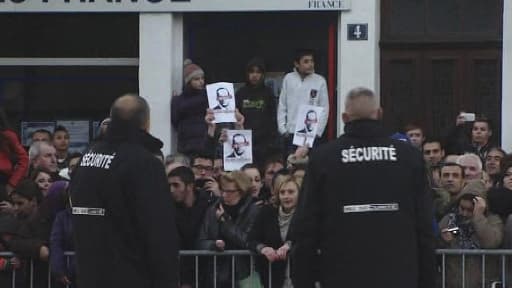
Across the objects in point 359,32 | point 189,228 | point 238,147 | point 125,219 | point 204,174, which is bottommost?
point 189,228

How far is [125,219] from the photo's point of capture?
8.51 meters

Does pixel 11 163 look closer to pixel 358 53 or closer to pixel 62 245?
pixel 62 245

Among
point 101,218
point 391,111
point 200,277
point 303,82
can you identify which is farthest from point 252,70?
point 101,218

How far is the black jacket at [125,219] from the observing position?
8.41m

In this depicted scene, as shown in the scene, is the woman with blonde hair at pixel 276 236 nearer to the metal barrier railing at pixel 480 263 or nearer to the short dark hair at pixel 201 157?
the metal barrier railing at pixel 480 263

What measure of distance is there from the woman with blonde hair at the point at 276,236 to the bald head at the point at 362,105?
2513 mm

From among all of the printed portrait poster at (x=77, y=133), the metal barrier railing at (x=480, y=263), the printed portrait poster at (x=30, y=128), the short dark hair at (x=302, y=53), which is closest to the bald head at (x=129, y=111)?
the metal barrier railing at (x=480, y=263)

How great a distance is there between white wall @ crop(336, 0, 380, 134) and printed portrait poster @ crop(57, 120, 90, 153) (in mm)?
3140

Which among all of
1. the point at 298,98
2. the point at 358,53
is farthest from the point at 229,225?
the point at 358,53

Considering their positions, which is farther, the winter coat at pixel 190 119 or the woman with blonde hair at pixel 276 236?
the winter coat at pixel 190 119

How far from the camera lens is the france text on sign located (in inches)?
633

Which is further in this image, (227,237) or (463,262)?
(227,237)

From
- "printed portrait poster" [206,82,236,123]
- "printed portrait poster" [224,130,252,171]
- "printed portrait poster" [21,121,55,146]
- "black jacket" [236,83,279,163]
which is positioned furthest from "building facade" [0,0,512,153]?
"printed portrait poster" [224,130,252,171]

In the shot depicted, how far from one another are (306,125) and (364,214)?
21.9 ft
